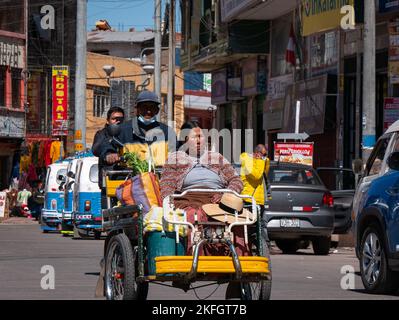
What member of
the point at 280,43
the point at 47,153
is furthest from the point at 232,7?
the point at 47,153

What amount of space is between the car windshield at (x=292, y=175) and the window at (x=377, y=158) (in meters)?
7.10

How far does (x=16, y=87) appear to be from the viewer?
192ft

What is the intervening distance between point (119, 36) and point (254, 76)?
4050cm

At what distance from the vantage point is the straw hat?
11.5 metres

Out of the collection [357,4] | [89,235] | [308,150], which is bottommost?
[89,235]

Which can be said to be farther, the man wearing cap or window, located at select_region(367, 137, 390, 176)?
window, located at select_region(367, 137, 390, 176)

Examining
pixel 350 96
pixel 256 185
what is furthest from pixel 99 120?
pixel 256 185

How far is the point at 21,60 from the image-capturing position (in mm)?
58719

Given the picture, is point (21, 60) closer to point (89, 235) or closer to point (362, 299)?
point (89, 235)

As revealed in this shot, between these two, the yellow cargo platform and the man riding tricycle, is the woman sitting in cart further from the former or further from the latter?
the yellow cargo platform

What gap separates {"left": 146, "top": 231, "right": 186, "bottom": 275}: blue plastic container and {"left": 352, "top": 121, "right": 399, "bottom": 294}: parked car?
341 centimetres

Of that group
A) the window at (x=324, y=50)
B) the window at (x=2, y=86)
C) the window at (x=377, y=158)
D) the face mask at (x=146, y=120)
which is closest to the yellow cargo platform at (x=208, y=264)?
the face mask at (x=146, y=120)

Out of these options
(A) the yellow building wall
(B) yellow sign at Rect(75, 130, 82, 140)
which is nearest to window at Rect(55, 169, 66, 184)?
(B) yellow sign at Rect(75, 130, 82, 140)

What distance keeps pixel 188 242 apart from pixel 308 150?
1975 centimetres
